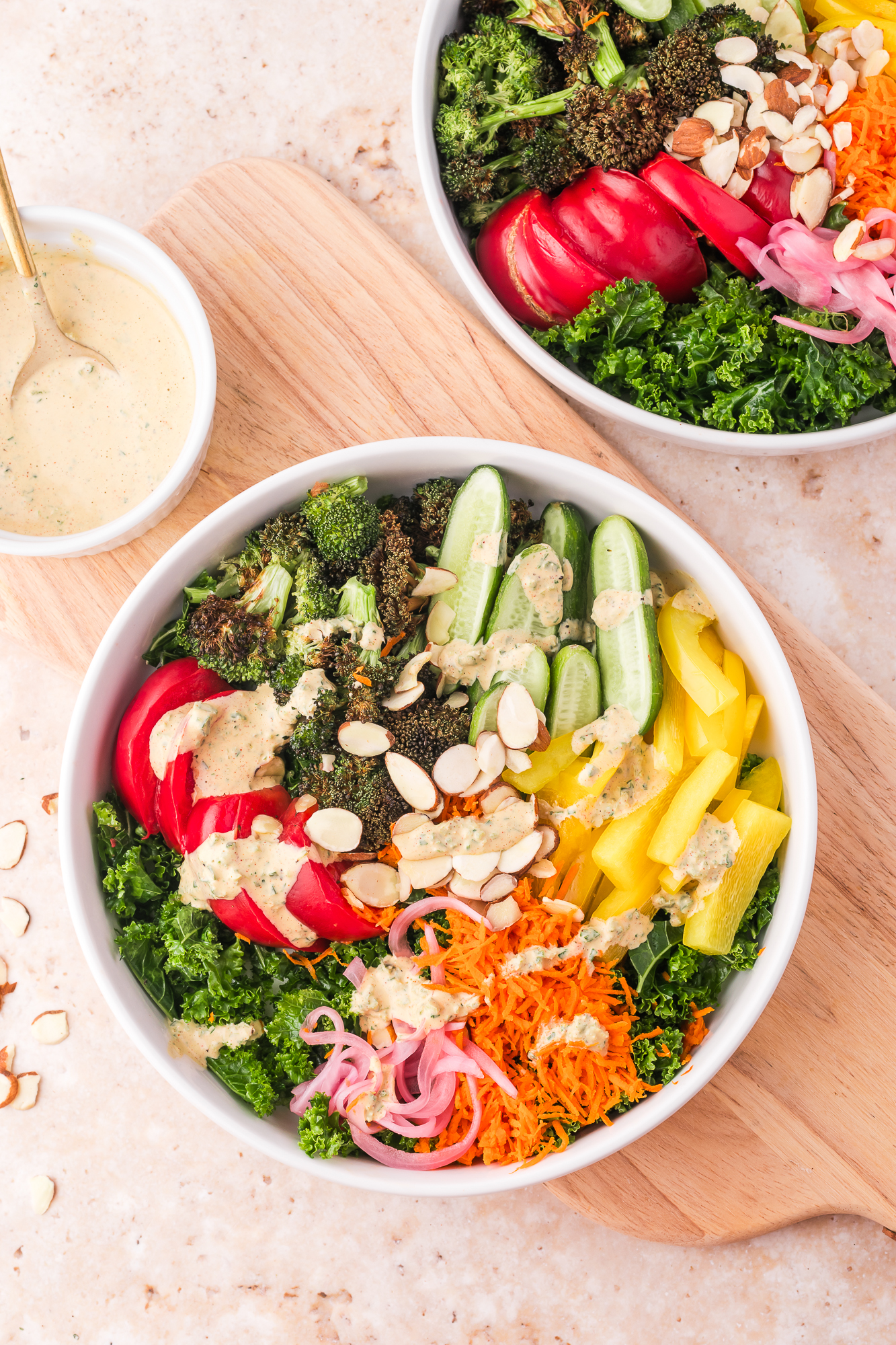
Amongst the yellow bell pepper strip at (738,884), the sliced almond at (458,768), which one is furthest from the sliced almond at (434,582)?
the yellow bell pepper strip at (738,884)

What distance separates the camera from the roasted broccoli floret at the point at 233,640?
2051 mm

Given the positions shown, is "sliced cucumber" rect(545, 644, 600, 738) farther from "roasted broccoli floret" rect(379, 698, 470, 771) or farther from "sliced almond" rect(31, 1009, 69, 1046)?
"sliced almond" rect(31, 1009, 69, 1046)

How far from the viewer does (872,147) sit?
6.96 ft

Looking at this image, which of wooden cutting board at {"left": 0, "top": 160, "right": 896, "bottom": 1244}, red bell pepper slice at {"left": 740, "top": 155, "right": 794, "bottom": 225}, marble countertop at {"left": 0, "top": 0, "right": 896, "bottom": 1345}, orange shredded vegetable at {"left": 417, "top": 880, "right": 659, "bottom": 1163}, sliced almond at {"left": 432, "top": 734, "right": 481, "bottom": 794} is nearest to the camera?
orange shredded vegetable at {"left": 417, "top": 880, "right": 659, "bottom": 1163}

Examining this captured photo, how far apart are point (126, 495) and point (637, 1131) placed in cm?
172

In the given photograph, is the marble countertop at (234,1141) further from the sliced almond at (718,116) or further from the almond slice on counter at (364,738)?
the almond slice on counter at (364,738)

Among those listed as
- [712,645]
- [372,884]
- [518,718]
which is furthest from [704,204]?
[372,884]

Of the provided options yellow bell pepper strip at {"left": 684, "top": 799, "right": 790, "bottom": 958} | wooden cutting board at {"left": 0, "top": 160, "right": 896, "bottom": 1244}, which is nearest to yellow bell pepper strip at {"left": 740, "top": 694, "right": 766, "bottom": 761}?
yellow bell pepper strip at {"left": 684, "top": 799, "right": 790, "bottom": 958}

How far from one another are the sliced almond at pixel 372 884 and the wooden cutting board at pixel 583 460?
2.77 ft

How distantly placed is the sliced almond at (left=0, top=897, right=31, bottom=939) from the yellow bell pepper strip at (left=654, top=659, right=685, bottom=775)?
173 cm

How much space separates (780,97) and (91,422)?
1.68 metres

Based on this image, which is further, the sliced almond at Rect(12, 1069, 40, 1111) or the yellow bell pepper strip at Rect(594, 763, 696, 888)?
the sliced almond at Rect(12, 1069, 40, 1111)

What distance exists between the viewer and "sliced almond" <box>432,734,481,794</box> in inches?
80.1

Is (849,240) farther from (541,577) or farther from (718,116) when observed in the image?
(541,577)
